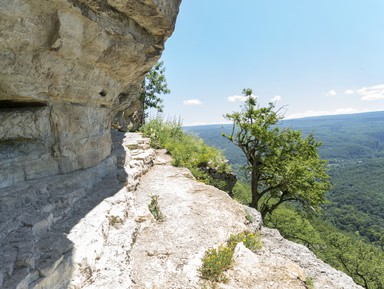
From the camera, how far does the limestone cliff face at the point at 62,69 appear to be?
3.95 metres

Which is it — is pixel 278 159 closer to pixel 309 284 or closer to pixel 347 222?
pixel 309 284

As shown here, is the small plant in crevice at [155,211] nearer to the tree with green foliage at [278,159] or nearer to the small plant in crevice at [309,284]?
the small plant in crevice at [309,284]

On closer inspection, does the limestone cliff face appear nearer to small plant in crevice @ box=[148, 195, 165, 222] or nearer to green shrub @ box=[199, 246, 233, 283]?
small plant in crevice @ box=[148, 195, 165, 222]

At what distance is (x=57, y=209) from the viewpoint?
4242 mm

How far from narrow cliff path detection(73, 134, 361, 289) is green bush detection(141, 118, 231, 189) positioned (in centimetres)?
349

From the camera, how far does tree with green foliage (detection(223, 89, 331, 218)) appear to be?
52.9 feet

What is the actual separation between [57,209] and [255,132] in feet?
48.8

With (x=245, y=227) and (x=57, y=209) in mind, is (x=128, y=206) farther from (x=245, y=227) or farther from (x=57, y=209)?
(x=245, y=227)

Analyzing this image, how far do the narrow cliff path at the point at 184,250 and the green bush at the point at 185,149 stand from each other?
3.49 m

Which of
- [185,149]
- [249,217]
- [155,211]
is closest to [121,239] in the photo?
[155,211]

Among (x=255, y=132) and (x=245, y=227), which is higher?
(x=255, y=132)

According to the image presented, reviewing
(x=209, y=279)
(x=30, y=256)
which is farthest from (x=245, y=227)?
(x=30, y=256)

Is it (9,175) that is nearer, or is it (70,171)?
(9,175)

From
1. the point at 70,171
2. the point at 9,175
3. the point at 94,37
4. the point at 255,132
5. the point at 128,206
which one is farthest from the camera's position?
the point at 255,132
